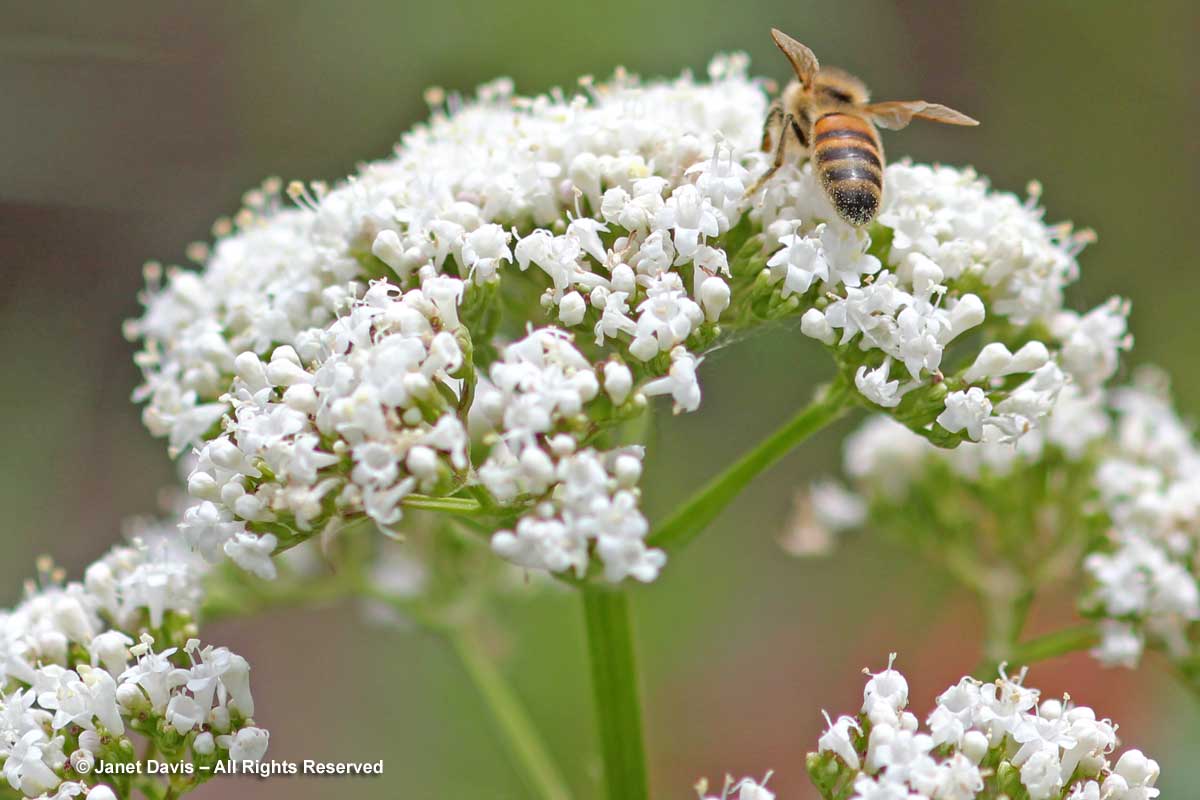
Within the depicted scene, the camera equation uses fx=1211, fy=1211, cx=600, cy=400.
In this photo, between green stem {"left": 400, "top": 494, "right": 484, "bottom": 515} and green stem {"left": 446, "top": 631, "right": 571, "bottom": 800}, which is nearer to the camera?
green stem {"left": 400, "top": 494, "right": 484, "bottom": 515}

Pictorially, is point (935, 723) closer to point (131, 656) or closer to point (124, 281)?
point (131, 656)

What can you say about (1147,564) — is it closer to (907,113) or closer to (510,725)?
(907,113)

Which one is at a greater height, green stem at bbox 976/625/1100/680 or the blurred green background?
the blurred green background

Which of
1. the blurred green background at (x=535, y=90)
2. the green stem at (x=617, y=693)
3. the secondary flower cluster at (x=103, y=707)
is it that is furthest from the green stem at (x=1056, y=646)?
the blurred green background at (x=535, y=90)

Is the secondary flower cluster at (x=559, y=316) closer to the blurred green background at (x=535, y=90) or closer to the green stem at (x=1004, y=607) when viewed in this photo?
the green stem at (x=1004, y=607)

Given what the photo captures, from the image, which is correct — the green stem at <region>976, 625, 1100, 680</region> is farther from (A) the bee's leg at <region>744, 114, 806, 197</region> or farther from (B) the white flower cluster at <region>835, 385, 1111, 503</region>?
(A) the bee's leg at <region>744, 114, 806, 197</region>

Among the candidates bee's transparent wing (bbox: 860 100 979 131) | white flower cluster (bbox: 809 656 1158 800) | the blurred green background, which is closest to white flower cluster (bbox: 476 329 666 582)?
white flower cluster (bbox: 809 656 1158 800)

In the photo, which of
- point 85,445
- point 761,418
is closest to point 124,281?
point 85,445
